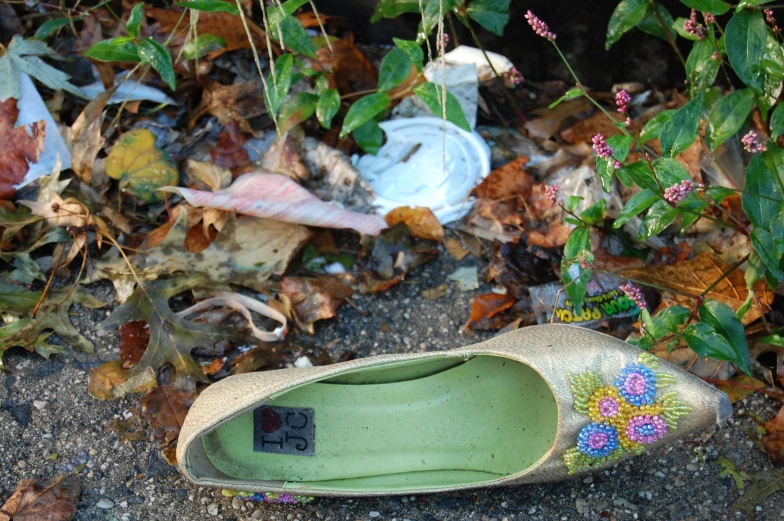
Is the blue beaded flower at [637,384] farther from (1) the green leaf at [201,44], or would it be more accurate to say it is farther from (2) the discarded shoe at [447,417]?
(1) the green leaf at [201,44]

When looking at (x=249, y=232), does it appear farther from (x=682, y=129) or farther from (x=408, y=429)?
(x=682, y=129)

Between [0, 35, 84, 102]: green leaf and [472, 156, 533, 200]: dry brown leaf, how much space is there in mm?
1054

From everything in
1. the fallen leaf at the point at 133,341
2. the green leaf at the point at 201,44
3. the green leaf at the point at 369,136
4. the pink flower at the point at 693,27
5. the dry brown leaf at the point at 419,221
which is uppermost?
the pink flower at the point at 693,27

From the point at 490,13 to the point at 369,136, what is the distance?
426 millimetres

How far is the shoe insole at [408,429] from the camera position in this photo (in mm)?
1449

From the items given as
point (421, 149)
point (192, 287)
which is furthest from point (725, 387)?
point (192, 287)

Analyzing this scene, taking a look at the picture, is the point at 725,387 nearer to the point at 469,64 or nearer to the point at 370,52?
the point at 469,64

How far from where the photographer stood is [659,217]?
4.58ft

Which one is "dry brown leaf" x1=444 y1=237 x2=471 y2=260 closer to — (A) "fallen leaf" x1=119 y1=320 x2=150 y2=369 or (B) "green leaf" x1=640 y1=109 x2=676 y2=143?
(B) "green leaf" x1=640 y1=109 x2=676 y2=143

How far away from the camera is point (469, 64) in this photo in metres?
2.13

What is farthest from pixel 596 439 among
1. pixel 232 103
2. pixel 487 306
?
pixel 232 103

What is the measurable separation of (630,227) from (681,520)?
67 cm

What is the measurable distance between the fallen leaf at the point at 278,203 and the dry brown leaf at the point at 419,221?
7 centimetres

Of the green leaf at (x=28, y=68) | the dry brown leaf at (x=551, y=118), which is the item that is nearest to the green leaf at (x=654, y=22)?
the dry brown leaf at (x=551, y=118)
